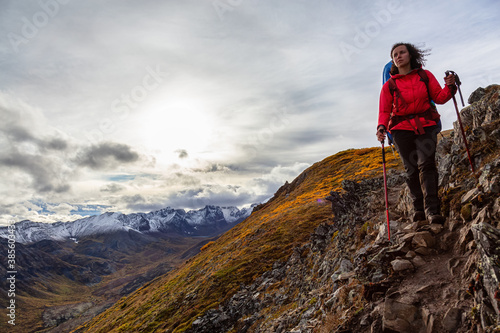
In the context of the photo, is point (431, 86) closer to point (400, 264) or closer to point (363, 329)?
point (400, 264)

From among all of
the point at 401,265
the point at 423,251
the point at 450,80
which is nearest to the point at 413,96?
the point at 450,80

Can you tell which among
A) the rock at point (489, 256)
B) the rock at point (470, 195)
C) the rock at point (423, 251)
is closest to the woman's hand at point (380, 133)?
the rock at point (470, 195)

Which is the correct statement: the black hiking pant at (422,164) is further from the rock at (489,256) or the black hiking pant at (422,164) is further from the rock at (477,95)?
the rock at (477,95)

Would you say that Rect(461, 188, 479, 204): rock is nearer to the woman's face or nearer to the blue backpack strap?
the woman's face

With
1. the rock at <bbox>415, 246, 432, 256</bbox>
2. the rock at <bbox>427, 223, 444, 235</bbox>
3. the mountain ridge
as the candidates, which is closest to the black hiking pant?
the rock at <bbox>427, 223, 444, 235</bbox>

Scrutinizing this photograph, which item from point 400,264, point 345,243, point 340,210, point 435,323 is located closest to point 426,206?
point 400,264

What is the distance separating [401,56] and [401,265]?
20.4 feet

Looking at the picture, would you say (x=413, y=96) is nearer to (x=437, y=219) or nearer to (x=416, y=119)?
(x=416, y=119)

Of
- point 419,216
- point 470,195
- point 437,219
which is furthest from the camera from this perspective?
point 419,216

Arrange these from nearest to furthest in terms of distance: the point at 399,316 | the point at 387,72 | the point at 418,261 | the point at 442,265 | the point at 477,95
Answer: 1. the point at 399,316
2. the point at 442,265
3. the point at 418,261
4. the point at 387,72
5. the point at 477,95

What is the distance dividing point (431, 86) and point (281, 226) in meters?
32.5

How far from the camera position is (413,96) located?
26.0 feet

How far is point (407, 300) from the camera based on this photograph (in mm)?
6191

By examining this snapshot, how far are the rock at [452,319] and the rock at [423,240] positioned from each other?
7.25ft
